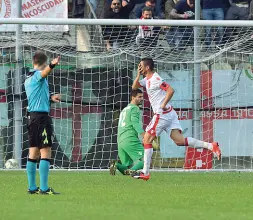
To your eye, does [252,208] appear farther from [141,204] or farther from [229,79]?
[229,79]

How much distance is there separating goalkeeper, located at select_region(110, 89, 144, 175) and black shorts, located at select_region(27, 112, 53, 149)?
397 centimetres

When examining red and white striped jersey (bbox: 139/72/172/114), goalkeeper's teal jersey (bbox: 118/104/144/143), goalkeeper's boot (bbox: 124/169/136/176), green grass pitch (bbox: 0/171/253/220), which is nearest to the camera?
green grass pitch (bbox: 0/171/253/220)

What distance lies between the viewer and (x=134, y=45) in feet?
60.4

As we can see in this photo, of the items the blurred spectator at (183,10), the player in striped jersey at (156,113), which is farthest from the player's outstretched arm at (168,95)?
the blurred spectator at (183,10)

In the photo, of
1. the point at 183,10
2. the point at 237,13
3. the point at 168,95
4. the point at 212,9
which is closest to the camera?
the point at 168,95

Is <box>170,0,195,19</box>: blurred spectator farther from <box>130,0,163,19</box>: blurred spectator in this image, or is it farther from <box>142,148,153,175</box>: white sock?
<box>142,148,153,175</box>: white sock

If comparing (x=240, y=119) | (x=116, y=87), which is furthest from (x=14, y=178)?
(x=240, y=119)

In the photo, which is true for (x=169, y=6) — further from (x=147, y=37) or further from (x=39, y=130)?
(x=39, y=130)

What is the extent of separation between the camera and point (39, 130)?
472 inches

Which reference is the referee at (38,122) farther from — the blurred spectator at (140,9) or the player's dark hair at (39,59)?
the blurred spectator at (140,9)

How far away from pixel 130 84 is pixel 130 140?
8.24 ft

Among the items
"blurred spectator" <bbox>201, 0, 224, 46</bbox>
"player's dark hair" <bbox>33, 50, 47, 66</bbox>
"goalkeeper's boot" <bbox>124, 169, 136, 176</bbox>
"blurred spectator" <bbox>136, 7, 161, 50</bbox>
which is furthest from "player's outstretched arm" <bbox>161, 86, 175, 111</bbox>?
"blurred spectator" <bbox>201, 0, 224, 46</bbox>

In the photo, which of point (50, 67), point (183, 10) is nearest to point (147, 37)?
point (183, 10)

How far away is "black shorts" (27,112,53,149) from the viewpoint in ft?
39.2
